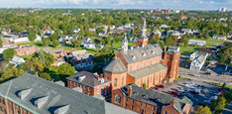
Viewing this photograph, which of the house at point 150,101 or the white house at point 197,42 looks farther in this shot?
the white house at point 197,42

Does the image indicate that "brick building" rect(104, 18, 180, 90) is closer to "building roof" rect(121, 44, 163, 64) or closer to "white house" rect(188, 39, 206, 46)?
"building roof" rect(121, 44, 163, 64)

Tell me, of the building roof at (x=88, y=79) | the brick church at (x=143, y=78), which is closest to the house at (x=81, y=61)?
the brick church at (x=143, y=78)

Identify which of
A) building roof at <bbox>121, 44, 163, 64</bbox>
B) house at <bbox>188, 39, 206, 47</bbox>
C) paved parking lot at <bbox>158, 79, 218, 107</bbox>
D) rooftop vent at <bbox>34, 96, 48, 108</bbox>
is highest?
building roof at <bbox>121, 44, 163, 64</bbox>

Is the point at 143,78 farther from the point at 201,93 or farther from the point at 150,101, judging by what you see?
the point at 201,93

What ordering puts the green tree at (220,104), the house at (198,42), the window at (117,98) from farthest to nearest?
the house at (198,42)
the window at (117,98)
the green tree at (220,104)

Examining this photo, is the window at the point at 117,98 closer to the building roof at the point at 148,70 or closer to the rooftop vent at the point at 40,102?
the building roof at the point at 148,70

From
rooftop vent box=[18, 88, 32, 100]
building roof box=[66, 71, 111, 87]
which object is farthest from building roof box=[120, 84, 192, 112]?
rooftop vent box=[18, 88, 32, 100]

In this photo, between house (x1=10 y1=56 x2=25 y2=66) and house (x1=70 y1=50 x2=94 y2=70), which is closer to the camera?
house (x1=10 y1=56 x2=25 y2=66)

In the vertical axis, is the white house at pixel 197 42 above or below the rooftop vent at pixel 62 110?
below

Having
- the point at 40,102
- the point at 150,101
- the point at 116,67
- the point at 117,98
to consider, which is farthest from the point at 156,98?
the point at 40,102
